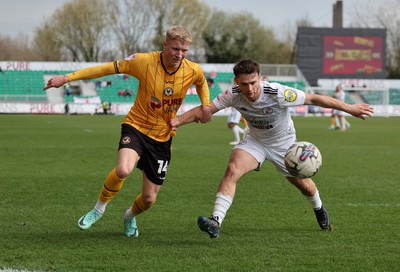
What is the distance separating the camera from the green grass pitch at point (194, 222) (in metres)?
5.80

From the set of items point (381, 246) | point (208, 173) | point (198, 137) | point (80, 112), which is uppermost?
point (381, 246)

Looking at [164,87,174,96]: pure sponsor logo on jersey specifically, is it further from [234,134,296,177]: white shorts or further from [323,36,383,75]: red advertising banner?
[323,36,383,75]: red advertising banner

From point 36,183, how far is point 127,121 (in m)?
4.69

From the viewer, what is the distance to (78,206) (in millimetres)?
8836

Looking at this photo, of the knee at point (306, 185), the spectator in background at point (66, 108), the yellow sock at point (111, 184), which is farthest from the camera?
the spectator in background at point (66, 108)

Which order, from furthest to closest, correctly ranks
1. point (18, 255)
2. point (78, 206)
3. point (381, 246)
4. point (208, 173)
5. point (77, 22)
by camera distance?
point (77, 22) < point (208, 173) < point (78, 206) < point (381, 246) < point (18, 255)

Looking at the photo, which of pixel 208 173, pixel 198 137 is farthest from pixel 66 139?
pixel 208 173

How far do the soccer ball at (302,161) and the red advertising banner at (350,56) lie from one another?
4955 cm

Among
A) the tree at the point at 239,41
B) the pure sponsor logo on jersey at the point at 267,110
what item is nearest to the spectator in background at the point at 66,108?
the tree at the point at 239,41

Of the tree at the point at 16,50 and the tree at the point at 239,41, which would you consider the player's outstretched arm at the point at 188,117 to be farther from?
the tree at the point at 239,41

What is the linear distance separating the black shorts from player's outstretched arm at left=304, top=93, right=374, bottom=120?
5.04 ft

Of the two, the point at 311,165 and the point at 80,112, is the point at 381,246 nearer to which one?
the point at 311,165

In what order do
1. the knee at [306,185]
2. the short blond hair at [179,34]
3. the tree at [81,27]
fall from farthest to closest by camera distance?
the tree at [81,27] < the knee at [306,185] < the short blond hair at [179,34]

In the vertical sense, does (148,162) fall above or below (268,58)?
above
